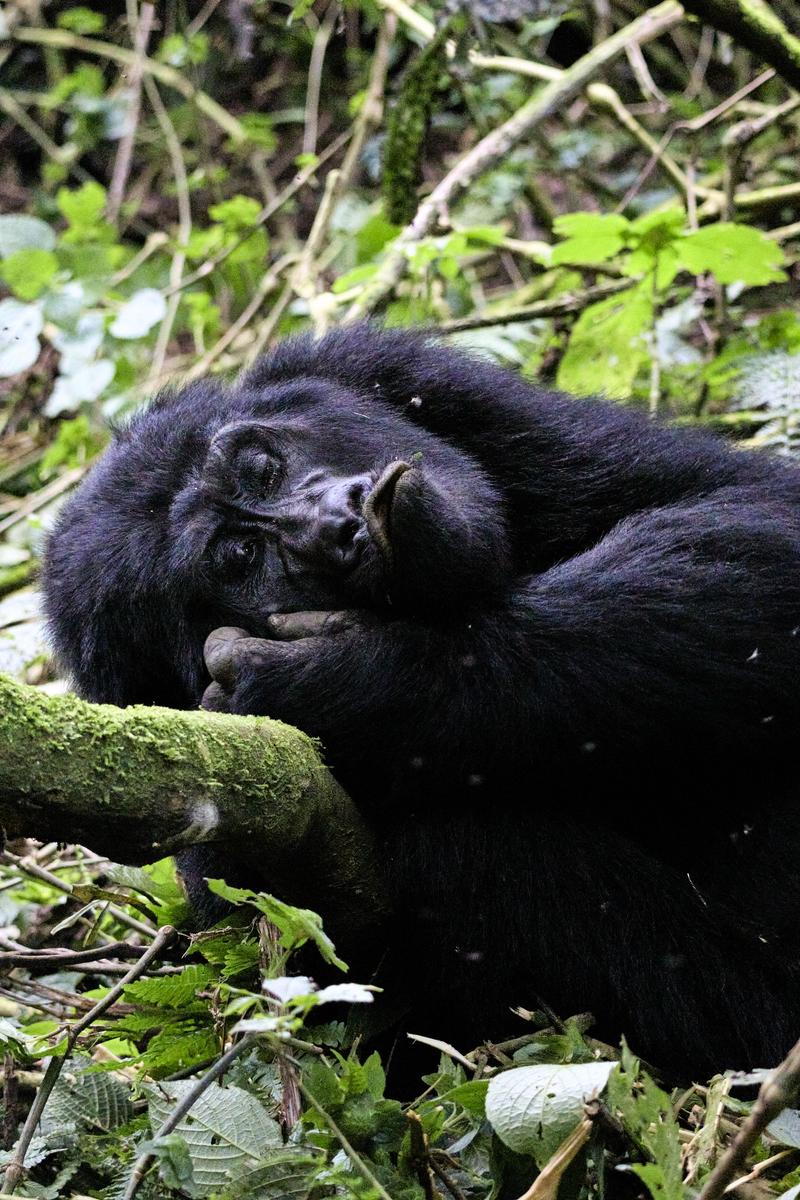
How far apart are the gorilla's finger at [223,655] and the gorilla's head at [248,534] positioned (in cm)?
10

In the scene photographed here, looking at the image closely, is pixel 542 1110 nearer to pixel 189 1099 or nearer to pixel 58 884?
pixel 189 1099

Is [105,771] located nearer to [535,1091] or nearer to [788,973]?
[535,1091]

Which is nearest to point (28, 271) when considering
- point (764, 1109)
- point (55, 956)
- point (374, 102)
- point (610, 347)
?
point (374, 102)

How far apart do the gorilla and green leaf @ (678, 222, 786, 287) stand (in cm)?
141

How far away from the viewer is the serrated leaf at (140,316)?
4.70m

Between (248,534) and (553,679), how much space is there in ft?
2.32

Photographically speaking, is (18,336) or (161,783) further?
(18,336)

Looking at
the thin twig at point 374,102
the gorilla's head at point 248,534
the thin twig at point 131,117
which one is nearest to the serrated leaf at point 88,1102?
the gorilla's head at point 248,534

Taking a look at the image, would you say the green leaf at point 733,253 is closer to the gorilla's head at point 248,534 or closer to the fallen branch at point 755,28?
the fallen branch at point 755,28

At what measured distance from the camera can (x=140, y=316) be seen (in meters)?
4.73

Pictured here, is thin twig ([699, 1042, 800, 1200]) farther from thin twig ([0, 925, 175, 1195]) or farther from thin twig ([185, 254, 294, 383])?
thin twig ([185, 254, 294, 383])

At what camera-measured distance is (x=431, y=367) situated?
2969 mm

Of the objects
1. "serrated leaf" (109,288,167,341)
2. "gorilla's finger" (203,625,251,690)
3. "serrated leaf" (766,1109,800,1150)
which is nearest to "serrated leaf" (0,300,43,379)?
"serrated leaf" (109,288,167,341)

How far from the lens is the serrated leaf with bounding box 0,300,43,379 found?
4555 millimetres
